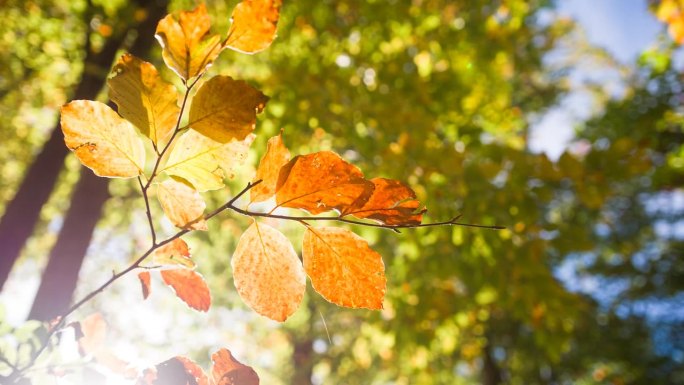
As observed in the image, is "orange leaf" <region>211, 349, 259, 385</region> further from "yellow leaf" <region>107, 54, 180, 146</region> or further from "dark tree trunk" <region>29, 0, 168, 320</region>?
"dark tree trunk" <region>29, 0, 168, 320</region>

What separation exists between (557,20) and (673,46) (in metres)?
6.12

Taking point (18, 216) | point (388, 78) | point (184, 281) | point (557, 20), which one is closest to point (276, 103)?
point (388, 78)

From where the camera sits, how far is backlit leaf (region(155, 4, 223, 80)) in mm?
305

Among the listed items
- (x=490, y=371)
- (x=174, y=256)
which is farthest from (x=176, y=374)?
(x=490, y=371)

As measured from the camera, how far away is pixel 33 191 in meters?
1.62

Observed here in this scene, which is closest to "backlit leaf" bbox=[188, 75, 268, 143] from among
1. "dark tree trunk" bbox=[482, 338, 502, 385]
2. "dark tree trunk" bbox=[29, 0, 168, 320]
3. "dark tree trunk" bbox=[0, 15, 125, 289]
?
"dark tree trunk" bbox=[0, 15, 125, 289]

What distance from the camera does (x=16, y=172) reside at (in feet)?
16.8

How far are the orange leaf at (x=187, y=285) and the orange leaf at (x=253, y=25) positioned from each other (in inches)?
9.2

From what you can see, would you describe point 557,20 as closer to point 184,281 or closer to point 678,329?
point 678,329

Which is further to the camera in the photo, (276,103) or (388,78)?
(388,78)

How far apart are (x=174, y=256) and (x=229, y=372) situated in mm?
120

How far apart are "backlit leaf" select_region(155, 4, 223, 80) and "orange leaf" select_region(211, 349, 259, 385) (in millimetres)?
252

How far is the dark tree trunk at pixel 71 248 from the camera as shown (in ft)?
4.96

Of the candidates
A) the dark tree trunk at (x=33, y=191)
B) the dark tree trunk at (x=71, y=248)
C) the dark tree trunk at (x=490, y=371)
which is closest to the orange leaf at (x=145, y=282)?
the dark tree trunk at (x=33, y=191)
